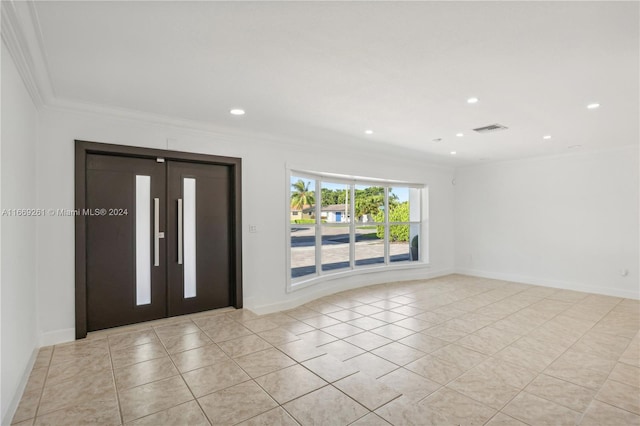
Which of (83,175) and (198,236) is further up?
(83,175)

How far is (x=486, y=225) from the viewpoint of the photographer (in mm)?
7117

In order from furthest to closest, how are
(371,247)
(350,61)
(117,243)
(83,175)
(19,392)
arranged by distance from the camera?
(371,247)
(117,243)
(83,175)
(350,61)
(19,392)

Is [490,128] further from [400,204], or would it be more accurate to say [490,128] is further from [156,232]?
[156,232]

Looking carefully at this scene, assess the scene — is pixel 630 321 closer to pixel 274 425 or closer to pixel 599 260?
pixel 599 260

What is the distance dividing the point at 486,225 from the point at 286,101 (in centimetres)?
562

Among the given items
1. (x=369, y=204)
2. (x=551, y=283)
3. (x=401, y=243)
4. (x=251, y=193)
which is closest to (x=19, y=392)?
(x=251, y=193)

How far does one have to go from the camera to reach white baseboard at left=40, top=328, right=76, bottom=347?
10.4 ft

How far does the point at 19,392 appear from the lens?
7.62 ft

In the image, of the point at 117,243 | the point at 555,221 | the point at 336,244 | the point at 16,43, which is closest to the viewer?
the point at 16,43

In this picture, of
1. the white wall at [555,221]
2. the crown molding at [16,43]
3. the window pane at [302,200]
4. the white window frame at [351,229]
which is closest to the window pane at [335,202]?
the white window frame at [351,229]

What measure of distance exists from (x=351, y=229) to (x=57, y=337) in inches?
171

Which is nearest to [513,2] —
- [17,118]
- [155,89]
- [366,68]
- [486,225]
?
[366,68]

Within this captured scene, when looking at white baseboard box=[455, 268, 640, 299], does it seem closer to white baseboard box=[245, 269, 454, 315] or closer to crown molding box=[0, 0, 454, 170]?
white baseboard box=[245, 269, 454, 315]

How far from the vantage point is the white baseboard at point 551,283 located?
547 cm
